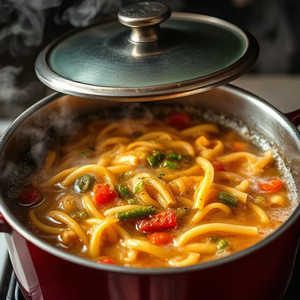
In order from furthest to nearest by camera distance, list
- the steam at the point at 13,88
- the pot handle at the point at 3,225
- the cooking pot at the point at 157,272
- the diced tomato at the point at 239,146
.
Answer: the steam at the point at 13,88
the diced tomato at the point at 239,146
the pot handle at the point at 3,225
the cooking pot at the point at 157,272

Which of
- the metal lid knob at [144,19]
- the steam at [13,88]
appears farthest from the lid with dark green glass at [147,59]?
the steam at [13,88]

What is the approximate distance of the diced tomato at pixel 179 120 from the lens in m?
3.15

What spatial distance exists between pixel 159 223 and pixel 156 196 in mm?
217

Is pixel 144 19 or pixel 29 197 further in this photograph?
pixel 29 197

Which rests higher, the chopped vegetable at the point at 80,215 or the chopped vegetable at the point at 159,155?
the chopped vegetable at the point at 159,155

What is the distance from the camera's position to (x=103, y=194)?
7.91 feet

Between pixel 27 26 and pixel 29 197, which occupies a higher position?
pixel 27 26

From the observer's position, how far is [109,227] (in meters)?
2.21

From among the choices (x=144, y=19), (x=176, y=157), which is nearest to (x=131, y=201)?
(x=176, y=157)

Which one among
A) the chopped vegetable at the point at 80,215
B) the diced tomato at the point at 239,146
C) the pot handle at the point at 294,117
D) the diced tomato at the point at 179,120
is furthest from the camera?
the diced tomato at the point at 179,120

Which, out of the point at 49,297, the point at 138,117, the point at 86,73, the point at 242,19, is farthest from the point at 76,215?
the point at 242,19

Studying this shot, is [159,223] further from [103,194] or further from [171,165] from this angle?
[171,165]

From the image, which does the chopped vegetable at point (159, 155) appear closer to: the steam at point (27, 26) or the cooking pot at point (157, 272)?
the cooking pot at point (157, 272)

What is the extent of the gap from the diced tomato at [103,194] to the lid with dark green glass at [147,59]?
0.50 meters
